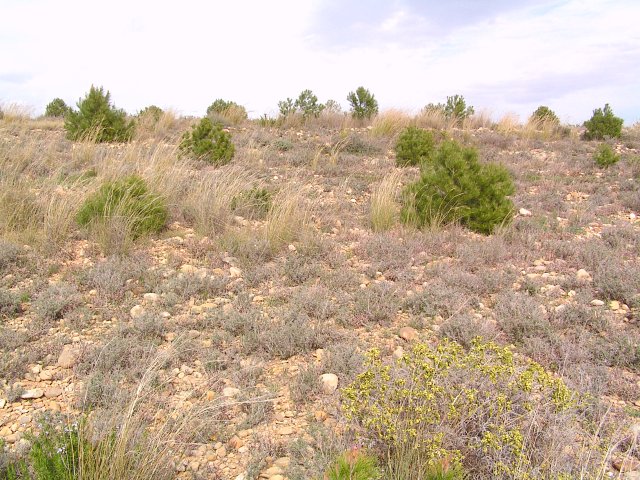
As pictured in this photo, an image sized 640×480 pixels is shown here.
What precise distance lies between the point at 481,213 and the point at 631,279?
1.92 m

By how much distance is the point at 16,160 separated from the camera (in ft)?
24.0

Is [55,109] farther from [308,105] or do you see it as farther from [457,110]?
[457,110]

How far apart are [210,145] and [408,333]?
20.7ft

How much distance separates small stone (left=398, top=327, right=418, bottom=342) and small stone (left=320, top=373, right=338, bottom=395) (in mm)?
761

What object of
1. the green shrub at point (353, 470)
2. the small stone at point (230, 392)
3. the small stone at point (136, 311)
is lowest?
the small stone at point (230, 392)

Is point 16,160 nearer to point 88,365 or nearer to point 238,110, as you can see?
point 88,365

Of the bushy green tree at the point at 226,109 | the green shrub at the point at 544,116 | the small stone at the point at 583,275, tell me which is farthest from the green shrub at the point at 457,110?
the small stone at the point at 583,275

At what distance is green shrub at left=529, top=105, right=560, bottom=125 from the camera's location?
14.1 metres

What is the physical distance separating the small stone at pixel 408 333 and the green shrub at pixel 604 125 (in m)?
11.4

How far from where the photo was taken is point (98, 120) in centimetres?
1016

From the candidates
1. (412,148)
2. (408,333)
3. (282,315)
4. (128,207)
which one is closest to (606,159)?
(412,148)

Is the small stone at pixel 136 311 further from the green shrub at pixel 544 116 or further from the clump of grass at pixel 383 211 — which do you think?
the green shrub at pixel 544 116

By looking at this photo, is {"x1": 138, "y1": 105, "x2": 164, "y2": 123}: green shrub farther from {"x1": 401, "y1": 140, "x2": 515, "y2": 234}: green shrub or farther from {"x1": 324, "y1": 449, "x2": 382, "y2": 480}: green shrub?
{"x1": 324, "y1": 449, "x2": 382, "y2": 480}: green shrub

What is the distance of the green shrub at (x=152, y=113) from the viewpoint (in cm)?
1301
